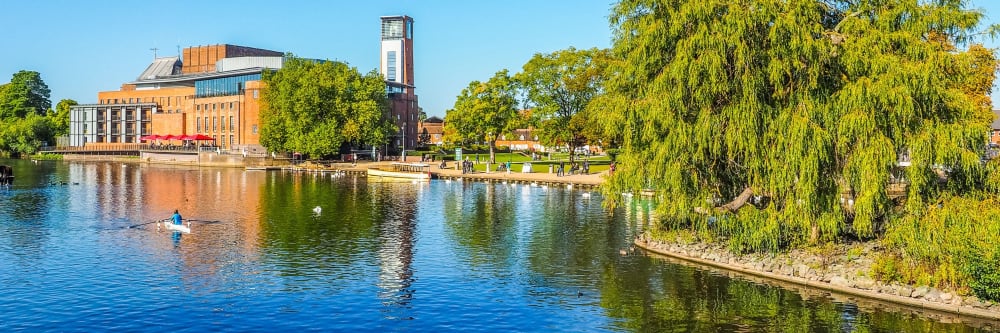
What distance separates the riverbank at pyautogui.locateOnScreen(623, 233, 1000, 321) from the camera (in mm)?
30891

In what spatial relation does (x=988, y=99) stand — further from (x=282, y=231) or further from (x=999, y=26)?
(x=282, y=231)

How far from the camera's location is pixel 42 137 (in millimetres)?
182000

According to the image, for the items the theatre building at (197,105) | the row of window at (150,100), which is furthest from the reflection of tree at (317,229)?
the row of window at (150,100)

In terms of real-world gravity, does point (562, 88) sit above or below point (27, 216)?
above

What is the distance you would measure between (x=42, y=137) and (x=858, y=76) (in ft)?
609

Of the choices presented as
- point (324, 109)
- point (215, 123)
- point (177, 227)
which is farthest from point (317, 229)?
point (215, 123)

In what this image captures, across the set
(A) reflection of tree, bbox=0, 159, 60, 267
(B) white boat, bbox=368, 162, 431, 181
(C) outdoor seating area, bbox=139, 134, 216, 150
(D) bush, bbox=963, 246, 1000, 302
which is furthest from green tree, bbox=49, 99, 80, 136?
(D) bush, bbox=963, 246, 1000, 302

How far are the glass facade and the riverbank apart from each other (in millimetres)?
121939

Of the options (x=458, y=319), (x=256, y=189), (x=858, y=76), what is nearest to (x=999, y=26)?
(x=858, y=76)

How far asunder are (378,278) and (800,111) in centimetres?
1962

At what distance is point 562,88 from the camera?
10756 cm

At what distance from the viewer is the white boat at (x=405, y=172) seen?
98875mm

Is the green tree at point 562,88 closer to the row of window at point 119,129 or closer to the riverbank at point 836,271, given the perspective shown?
the riverbank at point 836,271

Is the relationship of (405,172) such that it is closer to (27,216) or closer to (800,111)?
(27,216)
